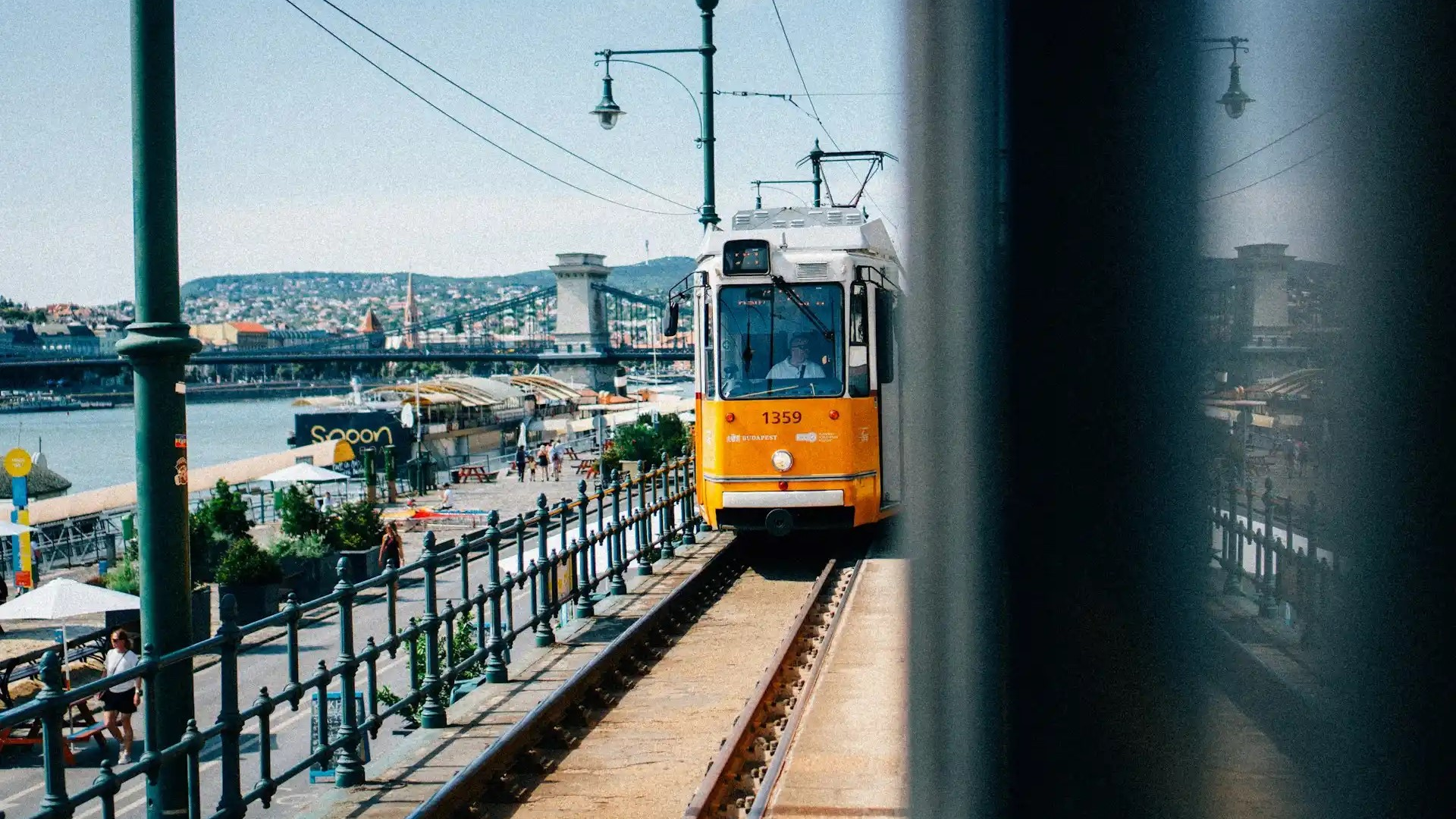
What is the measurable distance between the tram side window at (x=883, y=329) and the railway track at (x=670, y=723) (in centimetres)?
219

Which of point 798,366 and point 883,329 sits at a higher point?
point 883,329

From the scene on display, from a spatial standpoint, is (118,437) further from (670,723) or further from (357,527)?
(670,723)

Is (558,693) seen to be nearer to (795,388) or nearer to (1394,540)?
(795,388)

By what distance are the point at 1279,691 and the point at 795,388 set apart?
11531 mm

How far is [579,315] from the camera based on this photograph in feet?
344

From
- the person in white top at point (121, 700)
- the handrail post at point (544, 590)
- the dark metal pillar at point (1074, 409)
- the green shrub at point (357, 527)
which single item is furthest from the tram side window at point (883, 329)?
the green shrub at point (357, 527)

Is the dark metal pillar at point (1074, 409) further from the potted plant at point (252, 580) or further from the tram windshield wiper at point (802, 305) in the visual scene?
the potted plant at point (252, 580)

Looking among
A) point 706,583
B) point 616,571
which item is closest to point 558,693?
point 616,571

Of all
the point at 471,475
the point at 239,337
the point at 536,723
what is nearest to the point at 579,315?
the point at 471,475

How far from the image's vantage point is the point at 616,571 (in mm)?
12898

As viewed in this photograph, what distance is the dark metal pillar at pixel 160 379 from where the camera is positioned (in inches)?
204

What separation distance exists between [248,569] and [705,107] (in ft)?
33.0

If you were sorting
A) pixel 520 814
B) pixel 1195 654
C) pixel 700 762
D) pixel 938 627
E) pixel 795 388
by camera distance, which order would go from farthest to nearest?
pixel 795 388, pixel 700 762, pixel 520 814, pixel 938 627, pixel 1195 654

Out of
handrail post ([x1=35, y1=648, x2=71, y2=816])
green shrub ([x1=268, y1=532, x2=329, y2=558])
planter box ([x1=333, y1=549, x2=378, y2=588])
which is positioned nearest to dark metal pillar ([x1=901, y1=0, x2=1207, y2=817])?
handrail post ([x1=35, y1=648, x2=71, y2=816])
